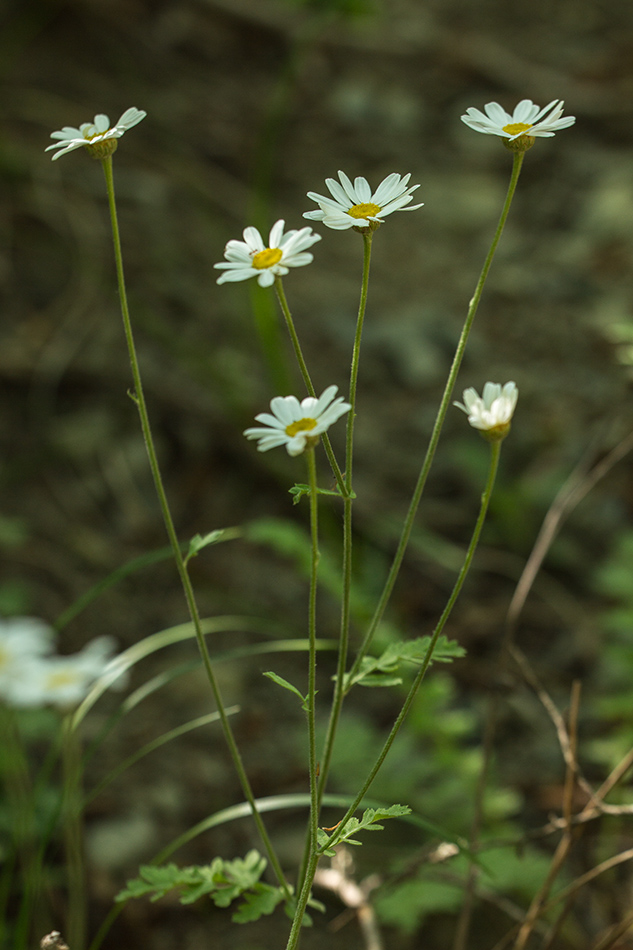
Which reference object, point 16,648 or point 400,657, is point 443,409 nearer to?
point 400,657

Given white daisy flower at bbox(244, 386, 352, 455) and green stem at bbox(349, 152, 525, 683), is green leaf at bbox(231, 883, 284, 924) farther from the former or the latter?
white daisy flower at bbox(244, 386, 352, 455)

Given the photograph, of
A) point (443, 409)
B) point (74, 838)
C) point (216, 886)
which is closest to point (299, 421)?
point (443, 409)

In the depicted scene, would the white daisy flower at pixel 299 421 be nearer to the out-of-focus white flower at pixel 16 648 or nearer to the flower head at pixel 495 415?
the flower head at pixel 495 415

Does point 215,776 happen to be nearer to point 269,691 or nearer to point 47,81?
point 269,691

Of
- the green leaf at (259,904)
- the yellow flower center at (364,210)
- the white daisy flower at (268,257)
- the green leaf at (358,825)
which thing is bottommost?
the green leaf at (259,904)

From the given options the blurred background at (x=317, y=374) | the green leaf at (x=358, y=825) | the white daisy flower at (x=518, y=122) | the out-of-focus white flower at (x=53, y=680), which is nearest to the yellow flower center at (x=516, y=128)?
the white daisy flower at (x=518, y=122)

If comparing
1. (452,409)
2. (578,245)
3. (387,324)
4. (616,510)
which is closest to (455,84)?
(578,245)

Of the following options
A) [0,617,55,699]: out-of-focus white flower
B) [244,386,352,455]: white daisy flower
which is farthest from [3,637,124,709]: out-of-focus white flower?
[244,386,352,455]: white daisy flower
